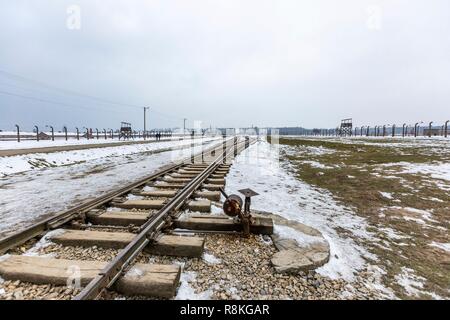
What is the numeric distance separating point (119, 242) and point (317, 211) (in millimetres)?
4467

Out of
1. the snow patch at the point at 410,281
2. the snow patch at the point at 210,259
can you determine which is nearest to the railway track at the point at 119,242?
the snow patch at the point at 210,259

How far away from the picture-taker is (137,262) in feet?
10.4

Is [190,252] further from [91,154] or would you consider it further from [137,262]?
[91,154]

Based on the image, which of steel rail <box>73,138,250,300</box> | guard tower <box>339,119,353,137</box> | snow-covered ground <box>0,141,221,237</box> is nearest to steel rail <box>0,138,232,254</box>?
snow-covered ground <box>0,141,221,237</box>

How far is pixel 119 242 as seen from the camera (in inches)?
139

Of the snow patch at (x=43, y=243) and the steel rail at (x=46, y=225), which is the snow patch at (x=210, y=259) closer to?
the snow patch at (x=43, y=243)

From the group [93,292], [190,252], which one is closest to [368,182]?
[190,252]

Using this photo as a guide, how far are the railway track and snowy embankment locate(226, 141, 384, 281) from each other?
118 cm

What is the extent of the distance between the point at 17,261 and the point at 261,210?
426cm

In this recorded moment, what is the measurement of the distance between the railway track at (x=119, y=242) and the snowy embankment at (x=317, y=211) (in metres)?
1.18

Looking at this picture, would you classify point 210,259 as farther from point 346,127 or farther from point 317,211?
point 346,127

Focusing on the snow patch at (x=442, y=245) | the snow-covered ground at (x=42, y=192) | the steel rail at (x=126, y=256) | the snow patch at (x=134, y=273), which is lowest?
the snow patch at (x=442, y=245)

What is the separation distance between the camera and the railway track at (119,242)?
265cm

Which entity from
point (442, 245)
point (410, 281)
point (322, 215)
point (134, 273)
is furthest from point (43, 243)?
→ point (442, 245)
